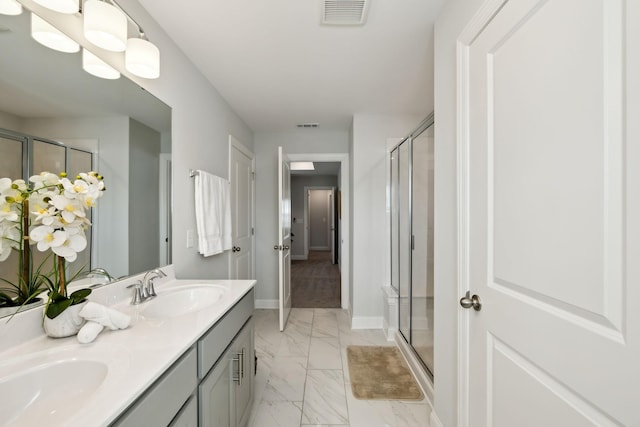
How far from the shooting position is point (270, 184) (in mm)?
3693

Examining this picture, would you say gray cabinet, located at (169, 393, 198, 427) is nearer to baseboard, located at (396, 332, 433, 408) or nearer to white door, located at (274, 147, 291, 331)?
baseboard, located at (396, 332, 433, 408)

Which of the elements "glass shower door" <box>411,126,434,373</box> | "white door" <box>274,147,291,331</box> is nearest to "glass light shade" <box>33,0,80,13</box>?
"white door" <box>274,147,291,331</box>

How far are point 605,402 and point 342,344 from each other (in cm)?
224

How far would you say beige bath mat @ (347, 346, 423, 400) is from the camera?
1.88 meters

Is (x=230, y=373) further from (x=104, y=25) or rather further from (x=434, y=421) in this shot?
(x=104, y=25)

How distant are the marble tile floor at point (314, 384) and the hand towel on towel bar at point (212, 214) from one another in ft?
3.58

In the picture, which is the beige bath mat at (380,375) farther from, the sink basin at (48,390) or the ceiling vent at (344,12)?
the ceiling vent at (344,12)

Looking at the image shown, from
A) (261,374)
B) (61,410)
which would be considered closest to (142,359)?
(61,410)

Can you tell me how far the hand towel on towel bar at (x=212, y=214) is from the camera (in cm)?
201

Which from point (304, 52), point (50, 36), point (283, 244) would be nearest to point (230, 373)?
point (50, 36)

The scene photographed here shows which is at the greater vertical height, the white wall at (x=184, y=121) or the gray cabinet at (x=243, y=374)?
the white wall at (x=184, y=121)

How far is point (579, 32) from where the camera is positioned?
668 mm

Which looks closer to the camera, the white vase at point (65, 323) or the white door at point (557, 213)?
the white door at point (557, 213)

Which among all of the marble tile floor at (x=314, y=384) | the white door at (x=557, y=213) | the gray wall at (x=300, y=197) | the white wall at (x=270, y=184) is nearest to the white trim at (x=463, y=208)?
the white door at (x=557, y=213)
